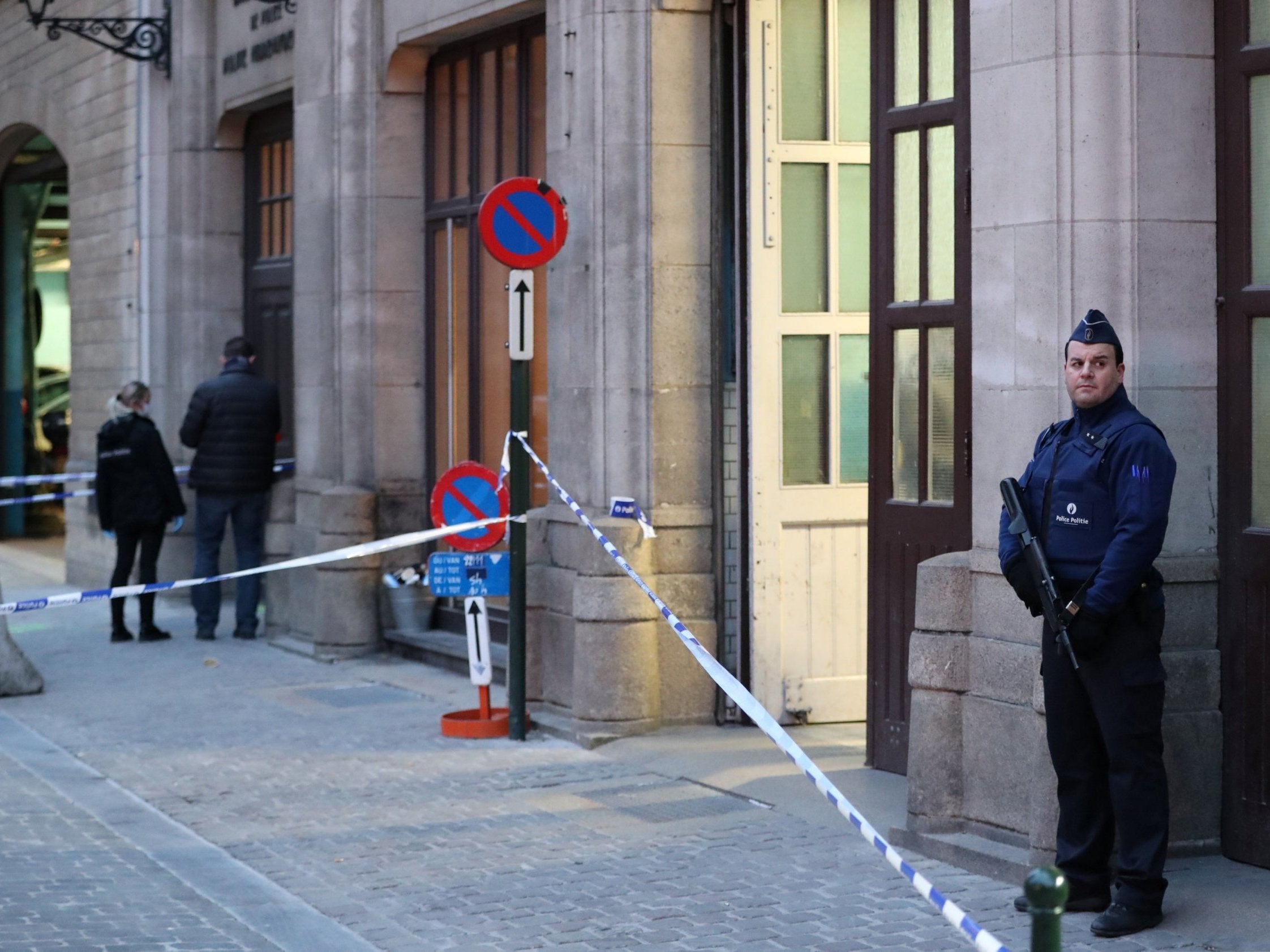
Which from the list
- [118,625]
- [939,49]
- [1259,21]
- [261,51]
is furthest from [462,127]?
[1259,21]

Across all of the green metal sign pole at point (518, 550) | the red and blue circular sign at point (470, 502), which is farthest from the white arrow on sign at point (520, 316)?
the red and blue circular sign at point (470, 502)

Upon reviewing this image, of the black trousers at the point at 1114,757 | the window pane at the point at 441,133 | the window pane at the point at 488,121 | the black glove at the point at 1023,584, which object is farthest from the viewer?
the window pane at the point at 441,133

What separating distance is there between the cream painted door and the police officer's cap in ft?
11.6

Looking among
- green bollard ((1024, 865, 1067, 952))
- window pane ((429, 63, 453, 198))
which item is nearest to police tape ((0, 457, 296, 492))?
window pane ((429, 63, 453, 198))

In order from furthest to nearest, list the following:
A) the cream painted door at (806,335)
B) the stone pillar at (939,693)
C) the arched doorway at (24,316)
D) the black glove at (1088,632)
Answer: the arched doorway at (24,316)
the cream painted door at (806,335)
the stone pillar at (939,693)
the black glove at (1088,632)

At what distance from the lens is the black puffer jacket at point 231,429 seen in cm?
1412

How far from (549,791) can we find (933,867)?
6.88 feet

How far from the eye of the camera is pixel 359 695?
1164 centimetres

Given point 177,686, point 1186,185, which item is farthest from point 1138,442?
point 177,686

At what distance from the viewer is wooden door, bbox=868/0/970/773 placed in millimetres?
7980

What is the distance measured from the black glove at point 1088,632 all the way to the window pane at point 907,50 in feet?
9.57

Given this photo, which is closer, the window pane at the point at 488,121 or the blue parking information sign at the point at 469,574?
the blue parking information sign at the point at 469,574

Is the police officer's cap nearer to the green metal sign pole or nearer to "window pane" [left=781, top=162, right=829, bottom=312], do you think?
"window pane" [left=781, top=162, right=829, bottom=312]

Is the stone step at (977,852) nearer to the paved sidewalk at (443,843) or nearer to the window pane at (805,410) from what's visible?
the paved sidewalk at (443,843)
